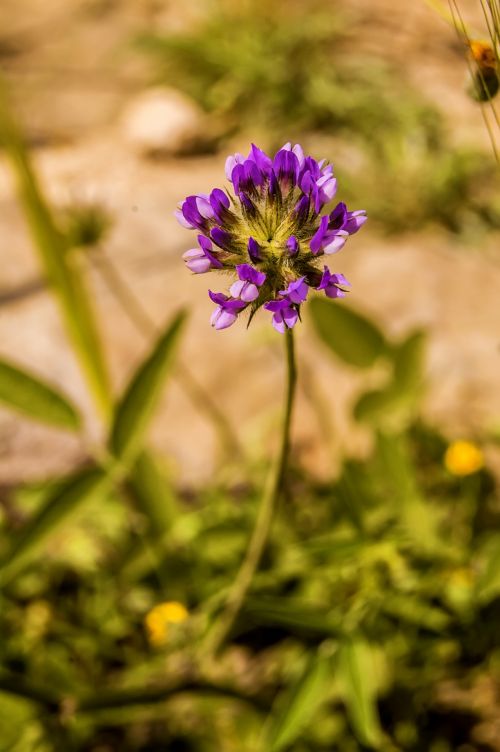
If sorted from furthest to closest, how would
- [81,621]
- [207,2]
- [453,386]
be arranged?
[207,2], [453,386], [81,621]

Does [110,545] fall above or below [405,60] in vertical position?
below

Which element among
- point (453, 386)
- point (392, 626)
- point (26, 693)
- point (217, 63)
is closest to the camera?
point (26, 693)

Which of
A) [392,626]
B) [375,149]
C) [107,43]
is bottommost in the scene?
[392,626]

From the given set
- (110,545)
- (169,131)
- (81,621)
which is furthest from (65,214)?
(169,131)

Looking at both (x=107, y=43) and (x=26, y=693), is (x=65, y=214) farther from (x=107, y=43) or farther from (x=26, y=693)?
(x=107, y=43)

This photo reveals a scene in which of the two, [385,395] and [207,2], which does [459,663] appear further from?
[207,2]

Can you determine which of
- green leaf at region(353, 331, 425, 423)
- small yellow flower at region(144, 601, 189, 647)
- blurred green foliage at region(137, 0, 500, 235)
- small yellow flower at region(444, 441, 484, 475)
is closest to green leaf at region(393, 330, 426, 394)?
green leaf at region(353, 331, 425, 423)

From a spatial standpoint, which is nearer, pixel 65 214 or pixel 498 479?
pixel 65 214

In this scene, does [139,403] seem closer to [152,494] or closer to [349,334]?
[152,494]
